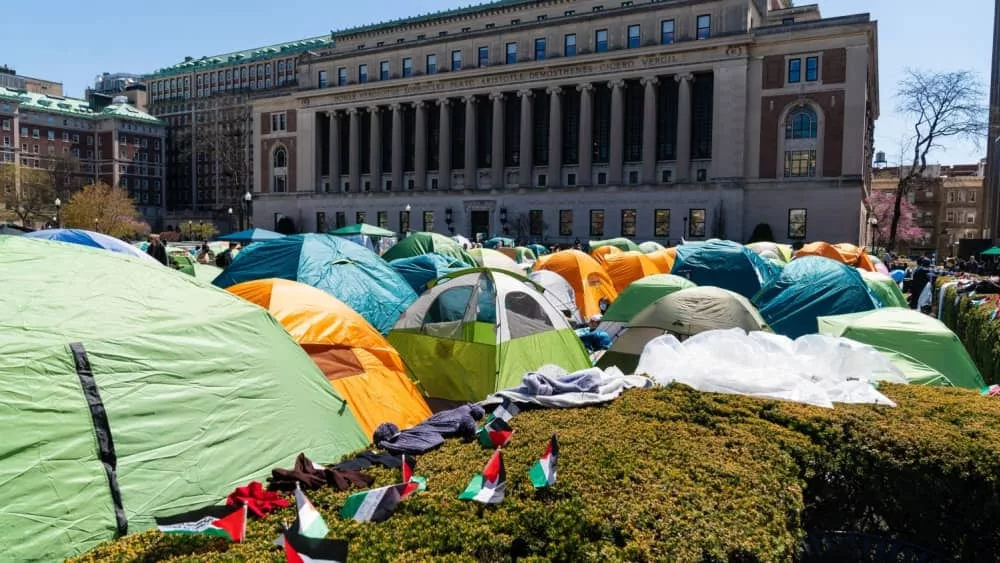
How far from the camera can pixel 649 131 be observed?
52875mm

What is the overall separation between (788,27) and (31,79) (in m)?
113

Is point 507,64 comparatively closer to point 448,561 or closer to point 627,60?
point 627,60

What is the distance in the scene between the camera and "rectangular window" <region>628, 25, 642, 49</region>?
178 feet

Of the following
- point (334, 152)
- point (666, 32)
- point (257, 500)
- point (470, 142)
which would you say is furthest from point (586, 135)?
point (257, 500)

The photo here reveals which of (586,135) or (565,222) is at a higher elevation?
(586,135)

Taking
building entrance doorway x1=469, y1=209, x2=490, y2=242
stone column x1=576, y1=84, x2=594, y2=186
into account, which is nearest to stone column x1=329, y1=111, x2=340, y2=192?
building entrance doorway x1=469, y1=209, x2=490, y2=242

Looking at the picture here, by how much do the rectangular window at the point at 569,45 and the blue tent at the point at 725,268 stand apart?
3987cm

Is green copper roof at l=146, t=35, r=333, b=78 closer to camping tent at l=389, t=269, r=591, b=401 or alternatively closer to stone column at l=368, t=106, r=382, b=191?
stone column at l=368, t=106, r=382, b=191

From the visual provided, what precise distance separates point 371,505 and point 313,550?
25.2 inches

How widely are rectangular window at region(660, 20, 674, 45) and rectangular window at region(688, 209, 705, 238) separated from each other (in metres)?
13.8

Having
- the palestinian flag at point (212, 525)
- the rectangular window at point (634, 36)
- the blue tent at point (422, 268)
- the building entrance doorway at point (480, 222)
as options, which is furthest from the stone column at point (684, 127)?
the palestinian flag at point (212, 525)

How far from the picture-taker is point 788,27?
157 ft

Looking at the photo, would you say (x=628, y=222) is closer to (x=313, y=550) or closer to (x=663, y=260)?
(x=663, y=260)

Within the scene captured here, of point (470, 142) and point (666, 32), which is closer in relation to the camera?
point (666, 32)
